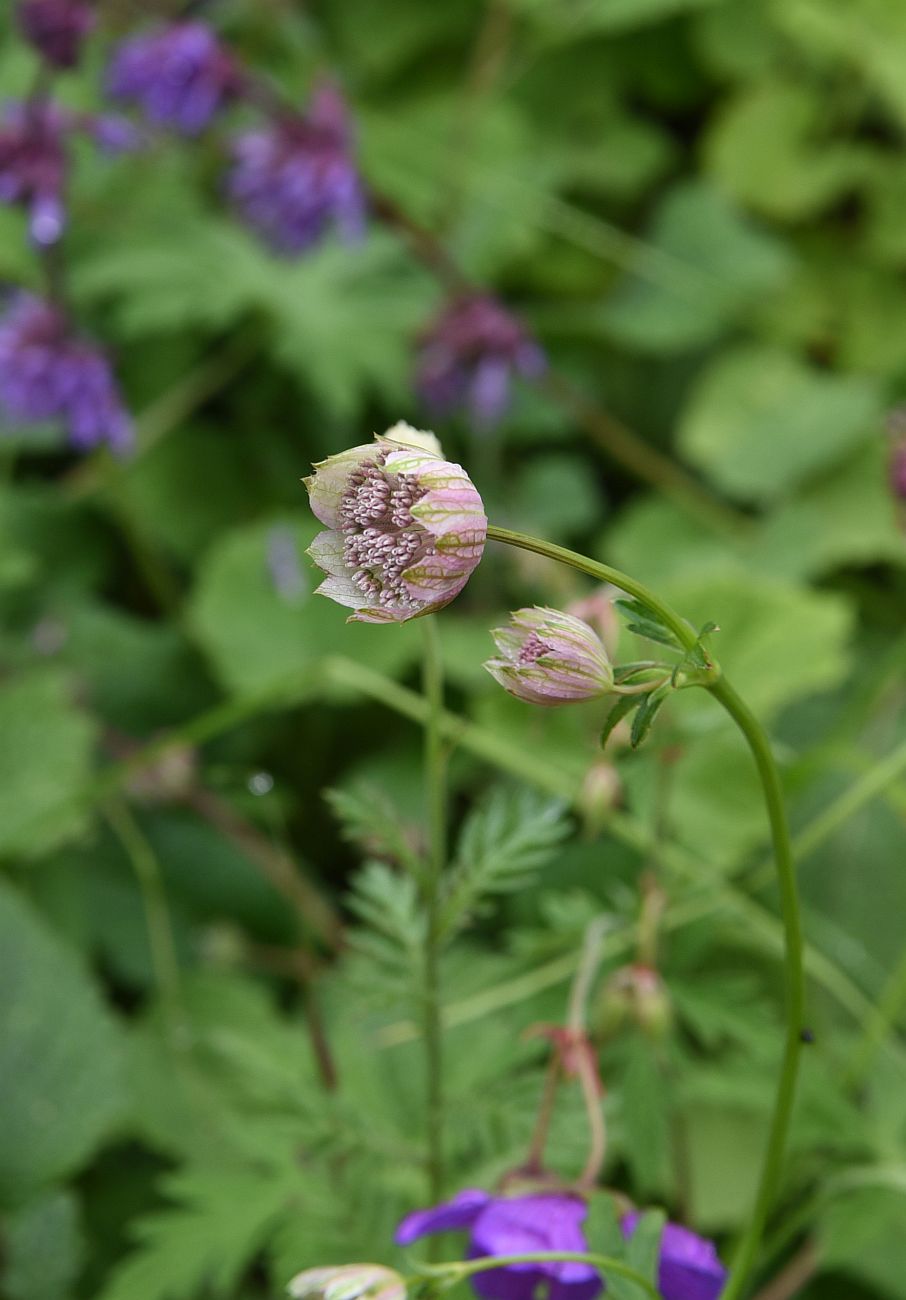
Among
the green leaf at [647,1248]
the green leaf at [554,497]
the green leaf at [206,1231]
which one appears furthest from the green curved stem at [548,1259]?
the green leaf at [554,497]

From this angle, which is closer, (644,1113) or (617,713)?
(617,713)

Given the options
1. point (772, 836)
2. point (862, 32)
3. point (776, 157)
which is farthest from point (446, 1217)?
point (862, 32)

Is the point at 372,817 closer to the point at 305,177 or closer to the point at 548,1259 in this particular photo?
the point at 548,1259

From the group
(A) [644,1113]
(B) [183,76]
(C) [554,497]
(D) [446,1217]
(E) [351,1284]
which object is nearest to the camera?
(E) [351,1284]

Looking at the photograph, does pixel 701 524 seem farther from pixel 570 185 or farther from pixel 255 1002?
pixel 255 1002

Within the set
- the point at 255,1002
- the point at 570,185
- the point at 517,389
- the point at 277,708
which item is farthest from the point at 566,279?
the point at 255,1002

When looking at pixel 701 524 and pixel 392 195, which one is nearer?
pixel 701 524

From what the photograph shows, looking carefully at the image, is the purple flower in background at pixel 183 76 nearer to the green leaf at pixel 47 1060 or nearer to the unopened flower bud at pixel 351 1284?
the green leaf at pixel 47 1060

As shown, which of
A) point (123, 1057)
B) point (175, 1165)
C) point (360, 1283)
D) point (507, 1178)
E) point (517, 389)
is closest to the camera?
point (360, 1283)

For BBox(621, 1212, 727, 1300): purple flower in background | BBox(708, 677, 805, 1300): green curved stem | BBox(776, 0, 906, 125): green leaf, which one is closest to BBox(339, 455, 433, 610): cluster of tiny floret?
BBox(708, 677, 805, 1300): green curved stem
